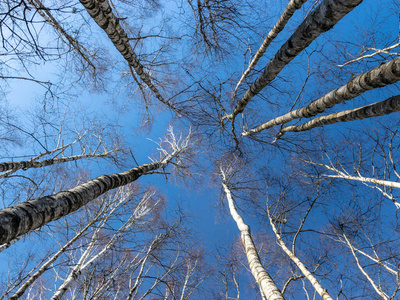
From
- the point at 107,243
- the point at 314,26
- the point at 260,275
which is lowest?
the point at 260,275

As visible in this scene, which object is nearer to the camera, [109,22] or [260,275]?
[260,275]

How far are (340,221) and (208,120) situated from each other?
5.77 meters

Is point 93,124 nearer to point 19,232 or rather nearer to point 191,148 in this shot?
point 191,148

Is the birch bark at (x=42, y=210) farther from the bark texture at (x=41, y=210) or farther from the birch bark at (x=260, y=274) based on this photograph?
the birch bark at (x=260, y=274)

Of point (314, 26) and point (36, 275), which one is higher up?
point (314, 26)

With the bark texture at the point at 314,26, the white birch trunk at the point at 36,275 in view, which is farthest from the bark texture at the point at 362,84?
the white birch trunk at the point at 36,275

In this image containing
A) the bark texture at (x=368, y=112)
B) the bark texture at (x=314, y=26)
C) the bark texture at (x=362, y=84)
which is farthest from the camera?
the bark texture at (x=368, y=112)

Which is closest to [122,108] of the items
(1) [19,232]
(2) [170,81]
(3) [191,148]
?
(2) [170,81]

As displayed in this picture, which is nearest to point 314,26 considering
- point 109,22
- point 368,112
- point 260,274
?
point 368,112

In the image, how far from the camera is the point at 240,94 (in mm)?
6379

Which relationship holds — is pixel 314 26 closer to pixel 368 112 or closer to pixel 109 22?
pixel 368 112

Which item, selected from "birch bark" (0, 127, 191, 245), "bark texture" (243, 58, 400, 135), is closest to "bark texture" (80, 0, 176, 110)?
"birch bark" (0, 127, 191, 245)

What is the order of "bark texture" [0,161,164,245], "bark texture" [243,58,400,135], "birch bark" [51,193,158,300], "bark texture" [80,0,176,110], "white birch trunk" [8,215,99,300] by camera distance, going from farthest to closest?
1. "birch bark" [51,193,158,300]
2. "white birch trunk" [8,215,99,300]
3. "bark texture" [80,0,176,110]
4. "bark texture" [243,58,400,135]
5. "bark texture" [0,161,164,245]

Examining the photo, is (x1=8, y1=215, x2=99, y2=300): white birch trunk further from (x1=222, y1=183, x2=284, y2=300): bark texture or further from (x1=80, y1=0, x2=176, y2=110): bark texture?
(x1=80, y1=0, x2=176, y2=110): bark texture
